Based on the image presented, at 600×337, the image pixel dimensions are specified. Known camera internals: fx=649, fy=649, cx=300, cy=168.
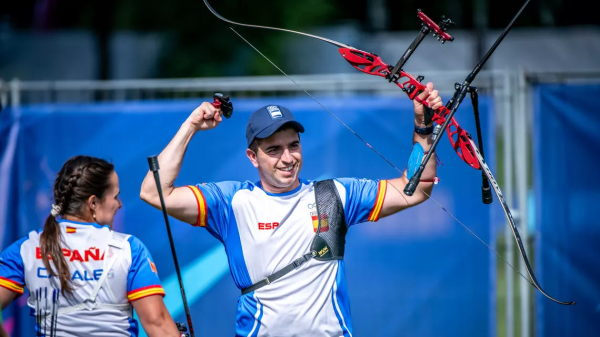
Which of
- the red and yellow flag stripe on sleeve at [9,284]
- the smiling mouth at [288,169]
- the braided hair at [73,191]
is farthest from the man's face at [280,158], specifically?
the red and yellow flag stripe on sleeve at [9,284]

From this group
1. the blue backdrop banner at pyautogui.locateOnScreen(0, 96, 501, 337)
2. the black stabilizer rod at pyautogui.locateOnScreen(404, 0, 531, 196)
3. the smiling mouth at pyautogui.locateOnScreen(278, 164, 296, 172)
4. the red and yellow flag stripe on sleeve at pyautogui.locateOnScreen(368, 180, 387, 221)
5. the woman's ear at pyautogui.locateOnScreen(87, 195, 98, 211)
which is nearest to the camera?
the black stabilizer rod at pyautogui.locateOnScreen(404, 0, 531, 196)

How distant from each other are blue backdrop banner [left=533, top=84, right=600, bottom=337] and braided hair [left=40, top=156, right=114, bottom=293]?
312 cm

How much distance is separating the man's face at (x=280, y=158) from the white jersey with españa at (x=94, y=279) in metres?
0.69

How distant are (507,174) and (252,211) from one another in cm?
250

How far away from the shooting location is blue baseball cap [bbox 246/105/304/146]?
3.02m

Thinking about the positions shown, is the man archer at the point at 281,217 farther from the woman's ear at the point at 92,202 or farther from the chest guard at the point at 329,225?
the woman's ear at the point at 92,202

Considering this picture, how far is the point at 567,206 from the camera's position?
4590 millimetres

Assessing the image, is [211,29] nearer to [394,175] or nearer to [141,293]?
[394,175]

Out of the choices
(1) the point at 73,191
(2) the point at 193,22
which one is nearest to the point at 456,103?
(1) the point at 73,191

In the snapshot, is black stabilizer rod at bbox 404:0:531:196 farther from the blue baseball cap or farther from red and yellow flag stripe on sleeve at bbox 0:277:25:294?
red and yellow flag stripe on sleeve at bbox 0:277:25:294

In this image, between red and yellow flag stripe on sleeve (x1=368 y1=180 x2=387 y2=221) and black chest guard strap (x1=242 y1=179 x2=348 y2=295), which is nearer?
black chest guard strap (x1=242 y1=179 x2=348 y2=295)

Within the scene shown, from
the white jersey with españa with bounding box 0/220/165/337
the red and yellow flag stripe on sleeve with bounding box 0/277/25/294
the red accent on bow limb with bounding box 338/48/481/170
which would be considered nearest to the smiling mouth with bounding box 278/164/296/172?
the red accent on bow limb with bounding box 338/48/481/170

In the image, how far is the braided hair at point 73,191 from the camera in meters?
2.84

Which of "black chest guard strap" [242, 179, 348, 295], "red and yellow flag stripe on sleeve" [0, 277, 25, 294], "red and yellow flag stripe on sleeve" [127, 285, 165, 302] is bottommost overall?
"red and yellow flag stripe on sleeve" [127, 285, 165, 302]
